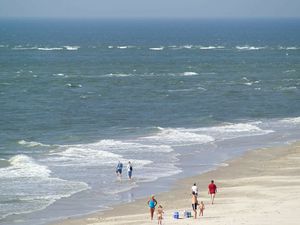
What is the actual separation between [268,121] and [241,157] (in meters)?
16.9

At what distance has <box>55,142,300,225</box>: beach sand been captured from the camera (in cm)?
3156

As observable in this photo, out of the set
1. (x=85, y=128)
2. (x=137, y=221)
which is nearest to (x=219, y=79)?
(x=85, y=128)

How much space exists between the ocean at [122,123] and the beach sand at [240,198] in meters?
1.35

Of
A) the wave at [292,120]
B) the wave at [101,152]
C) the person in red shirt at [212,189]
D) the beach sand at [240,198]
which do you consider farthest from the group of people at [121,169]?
the wave at [292,120]

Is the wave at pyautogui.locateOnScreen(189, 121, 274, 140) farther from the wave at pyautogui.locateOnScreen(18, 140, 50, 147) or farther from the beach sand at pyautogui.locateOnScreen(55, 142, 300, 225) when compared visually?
the wave at pyautogui.locateOnScreen(18, 140, 50, 147)

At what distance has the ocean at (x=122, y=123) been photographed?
40.8 m

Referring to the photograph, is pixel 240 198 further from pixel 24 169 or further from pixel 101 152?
pixel 101 152

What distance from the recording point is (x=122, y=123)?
63.5 m

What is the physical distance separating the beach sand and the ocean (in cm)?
135

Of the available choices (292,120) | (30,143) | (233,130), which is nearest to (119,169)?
(30,143)

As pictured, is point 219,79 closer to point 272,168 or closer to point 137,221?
point 272,168

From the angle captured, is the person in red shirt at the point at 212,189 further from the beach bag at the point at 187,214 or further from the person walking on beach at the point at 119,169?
the person walking on beach at the point at 119,169

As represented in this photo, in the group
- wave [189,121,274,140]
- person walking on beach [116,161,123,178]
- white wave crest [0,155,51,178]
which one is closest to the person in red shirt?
person walking on beach [116,161,123,178]

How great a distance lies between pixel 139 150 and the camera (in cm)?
5116
